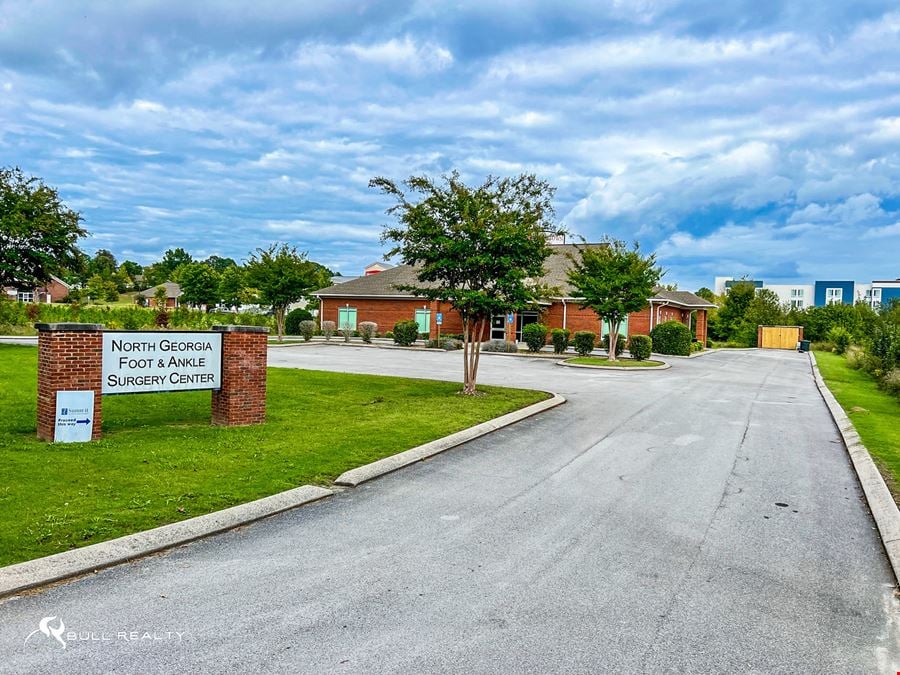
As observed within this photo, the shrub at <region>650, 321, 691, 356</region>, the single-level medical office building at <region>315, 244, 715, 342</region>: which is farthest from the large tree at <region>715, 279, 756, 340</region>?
the shrub at <region>650, 321, 691, 356</region>

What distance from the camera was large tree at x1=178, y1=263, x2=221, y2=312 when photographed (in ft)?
232

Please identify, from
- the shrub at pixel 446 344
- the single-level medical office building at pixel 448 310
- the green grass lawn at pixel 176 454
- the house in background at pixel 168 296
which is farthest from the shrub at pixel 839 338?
the house in background at pixel 168 296

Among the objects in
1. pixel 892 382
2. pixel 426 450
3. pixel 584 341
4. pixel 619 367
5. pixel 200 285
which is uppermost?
pixel 200 285

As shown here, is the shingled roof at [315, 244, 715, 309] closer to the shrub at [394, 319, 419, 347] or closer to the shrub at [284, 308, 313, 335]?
the shrub at [284, 308, 313, 335]

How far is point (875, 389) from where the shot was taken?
20.9 metres

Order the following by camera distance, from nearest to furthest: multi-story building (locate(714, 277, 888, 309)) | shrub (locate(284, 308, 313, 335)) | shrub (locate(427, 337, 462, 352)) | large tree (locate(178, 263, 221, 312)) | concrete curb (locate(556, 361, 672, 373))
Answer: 1. concrete curb (locate(556, 361, 672, 373))
2. shrub (locate(427, 337, 462, 352))
3. shrub (locate(284, 308, 313, 335))
4. large tree (locate(178, 263, 221, 312))
5. multi-story building (locate(714, 277, 888, 309))

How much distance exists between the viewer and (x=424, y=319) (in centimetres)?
4119

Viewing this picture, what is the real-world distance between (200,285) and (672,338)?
52594 mm

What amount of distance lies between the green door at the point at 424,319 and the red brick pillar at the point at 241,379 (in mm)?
30635

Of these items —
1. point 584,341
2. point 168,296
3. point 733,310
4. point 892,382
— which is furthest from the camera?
point 168,296

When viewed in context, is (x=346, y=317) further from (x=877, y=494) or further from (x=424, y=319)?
(x=877, y=494)

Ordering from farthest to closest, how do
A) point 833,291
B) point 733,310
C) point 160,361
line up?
point 833,291 < point 733,310 < point 160,361

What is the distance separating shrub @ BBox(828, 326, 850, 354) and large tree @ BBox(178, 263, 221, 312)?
57699 millimetres

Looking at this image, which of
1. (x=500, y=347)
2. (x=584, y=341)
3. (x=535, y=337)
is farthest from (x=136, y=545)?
(x=535, y=337)
